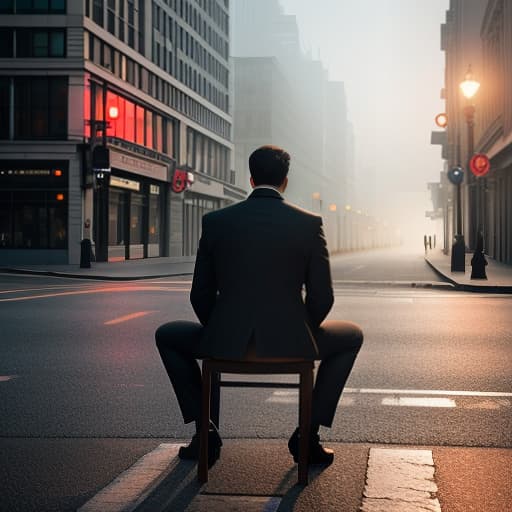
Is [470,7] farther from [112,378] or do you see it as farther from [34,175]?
[112,378]

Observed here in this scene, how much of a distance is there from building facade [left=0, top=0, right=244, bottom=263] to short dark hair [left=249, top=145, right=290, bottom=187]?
3055 centimetres

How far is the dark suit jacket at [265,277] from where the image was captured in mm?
4367

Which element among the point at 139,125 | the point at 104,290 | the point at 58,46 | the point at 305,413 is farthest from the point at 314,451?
the point at 139,125

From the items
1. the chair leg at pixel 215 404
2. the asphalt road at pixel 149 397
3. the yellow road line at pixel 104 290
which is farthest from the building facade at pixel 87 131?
the chair leg at pixel 215 404

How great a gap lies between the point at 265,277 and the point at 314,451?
1.12 m

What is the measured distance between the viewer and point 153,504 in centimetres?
415

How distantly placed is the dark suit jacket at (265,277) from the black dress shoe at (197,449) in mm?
707

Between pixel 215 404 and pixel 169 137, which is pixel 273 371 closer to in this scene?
pixel 215 404

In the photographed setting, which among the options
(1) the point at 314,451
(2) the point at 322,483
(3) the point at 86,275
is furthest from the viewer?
(3) the point at 86,275

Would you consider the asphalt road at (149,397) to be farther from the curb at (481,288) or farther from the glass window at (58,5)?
the glass window at (58,5)

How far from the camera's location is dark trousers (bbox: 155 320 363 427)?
15.5 feet

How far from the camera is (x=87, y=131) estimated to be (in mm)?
39375

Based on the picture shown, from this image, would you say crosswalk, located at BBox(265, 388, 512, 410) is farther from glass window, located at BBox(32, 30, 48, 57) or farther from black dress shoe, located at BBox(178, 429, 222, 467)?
glass window, located at BBox(32, 30, 48, 57)

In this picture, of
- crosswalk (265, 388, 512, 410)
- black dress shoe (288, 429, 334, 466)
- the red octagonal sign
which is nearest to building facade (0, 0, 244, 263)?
the red octagonal sign
